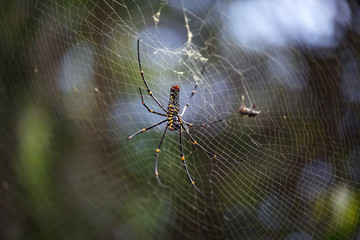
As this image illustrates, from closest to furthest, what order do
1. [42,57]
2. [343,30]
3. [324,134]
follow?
[324,134] < [343,30] < [42,57]

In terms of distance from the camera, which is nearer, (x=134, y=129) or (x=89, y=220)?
(x=134, y=129)

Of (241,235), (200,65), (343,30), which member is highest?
(343,30)

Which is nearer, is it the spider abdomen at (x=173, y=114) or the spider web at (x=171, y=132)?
the spider abdomen at (x=173, y=114)

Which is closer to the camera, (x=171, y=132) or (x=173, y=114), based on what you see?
(x=173, y=114)

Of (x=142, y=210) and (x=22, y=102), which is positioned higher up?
(x=22, y=102)

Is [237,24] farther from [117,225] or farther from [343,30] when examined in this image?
[117,225]

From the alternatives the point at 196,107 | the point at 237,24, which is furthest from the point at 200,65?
the point at 237,24

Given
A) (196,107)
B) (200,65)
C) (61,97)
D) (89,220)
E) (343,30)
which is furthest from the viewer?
(89,220)

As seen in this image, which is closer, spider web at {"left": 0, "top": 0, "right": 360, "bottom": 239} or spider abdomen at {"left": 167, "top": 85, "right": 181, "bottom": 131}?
spider abdomen at {"left": 167, "top": 85, "right": 181, "bottom": 131}
